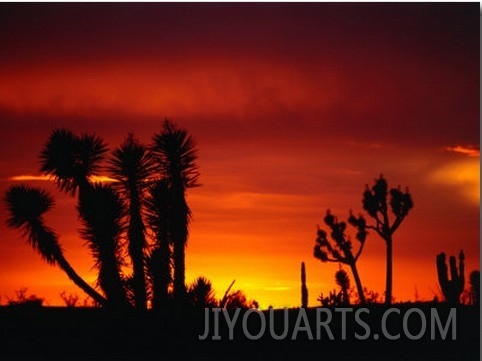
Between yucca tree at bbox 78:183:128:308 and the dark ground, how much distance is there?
43 centimetres

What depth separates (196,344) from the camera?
15.0 metres

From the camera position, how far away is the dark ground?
48.1ft

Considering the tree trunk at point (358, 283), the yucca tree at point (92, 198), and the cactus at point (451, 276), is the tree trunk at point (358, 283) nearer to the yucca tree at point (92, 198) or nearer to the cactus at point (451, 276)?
the cactus at point (451, 276)

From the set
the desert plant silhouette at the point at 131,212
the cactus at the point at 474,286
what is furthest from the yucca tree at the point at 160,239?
the cactus at the point at 474,286

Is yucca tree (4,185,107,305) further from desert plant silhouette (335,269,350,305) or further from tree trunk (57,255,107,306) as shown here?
desert plant silhouette (335,269,350,305)

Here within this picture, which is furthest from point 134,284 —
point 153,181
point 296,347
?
point 296,347

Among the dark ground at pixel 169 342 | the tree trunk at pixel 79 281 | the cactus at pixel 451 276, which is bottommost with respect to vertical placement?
the dark ground at pixel 169 342

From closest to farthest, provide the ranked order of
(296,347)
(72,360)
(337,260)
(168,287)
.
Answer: (72,360)
(296,347)
(168,287)
(337,260)

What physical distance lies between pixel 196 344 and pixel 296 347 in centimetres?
149

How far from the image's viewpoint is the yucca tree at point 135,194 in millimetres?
15656

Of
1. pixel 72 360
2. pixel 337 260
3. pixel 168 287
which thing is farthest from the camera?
pixel 337 260

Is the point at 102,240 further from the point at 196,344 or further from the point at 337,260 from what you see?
the point at 337,260

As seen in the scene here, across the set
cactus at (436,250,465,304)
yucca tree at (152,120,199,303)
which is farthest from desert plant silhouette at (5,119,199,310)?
cactus at (436,250,465,304)

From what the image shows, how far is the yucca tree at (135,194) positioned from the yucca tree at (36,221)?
933 mm
